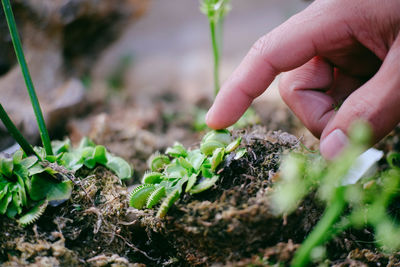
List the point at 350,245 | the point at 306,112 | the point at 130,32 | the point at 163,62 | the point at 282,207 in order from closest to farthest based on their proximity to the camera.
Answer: the point at 282,207, the point at 350,245, the point at 306,112, the point at 163,62, the point at 130,32

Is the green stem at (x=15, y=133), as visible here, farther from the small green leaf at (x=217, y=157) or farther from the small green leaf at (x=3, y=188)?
the small green leaf at (x=217, y=157)

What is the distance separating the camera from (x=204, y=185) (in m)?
0.77

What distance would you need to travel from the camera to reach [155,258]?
2.86ft

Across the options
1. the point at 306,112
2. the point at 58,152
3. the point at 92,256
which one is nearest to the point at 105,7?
the point at 58,152

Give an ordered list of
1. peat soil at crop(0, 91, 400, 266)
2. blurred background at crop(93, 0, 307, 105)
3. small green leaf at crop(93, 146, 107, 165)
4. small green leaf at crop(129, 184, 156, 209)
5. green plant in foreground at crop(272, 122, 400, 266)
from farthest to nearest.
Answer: blurred background at crop(93, 0, 307, 105)
small green leaf at crop(93, 146, 107, 165)
small green leaf at crop(129, 184, 156, 209)
peat soil at crop(0, 91, 400, 266)
green plant in foreground at crop(272, 122, 400, 266)

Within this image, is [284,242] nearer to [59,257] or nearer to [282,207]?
[282,207]

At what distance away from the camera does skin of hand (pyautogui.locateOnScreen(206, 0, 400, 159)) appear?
784 millimetres

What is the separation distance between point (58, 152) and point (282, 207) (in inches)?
26.9

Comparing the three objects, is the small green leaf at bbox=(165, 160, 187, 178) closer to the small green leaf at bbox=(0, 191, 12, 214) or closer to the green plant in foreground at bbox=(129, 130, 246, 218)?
the green plant in foreground at bbox=(129, 130, 246, 218)

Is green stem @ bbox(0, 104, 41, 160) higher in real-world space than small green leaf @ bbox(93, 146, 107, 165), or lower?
higher

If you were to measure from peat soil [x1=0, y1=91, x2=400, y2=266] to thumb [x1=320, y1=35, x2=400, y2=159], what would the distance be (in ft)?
0.39

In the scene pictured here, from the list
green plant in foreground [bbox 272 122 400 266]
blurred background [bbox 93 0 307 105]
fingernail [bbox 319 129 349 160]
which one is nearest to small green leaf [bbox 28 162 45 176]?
green plant in foreground [bbox 272 122 400 266]

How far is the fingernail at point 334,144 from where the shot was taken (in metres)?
0.79

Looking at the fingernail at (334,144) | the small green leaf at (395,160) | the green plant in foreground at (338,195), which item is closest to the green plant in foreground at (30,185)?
the green plant in foreground at (338,195)
